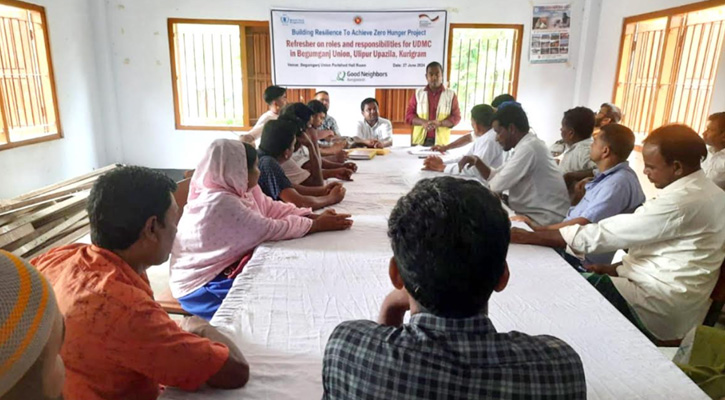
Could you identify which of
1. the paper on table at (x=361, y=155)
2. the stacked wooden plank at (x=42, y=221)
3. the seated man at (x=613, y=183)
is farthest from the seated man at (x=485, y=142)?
the stacked wooden plank at (x=42, y=221)

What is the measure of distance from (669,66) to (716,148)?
5.85ft

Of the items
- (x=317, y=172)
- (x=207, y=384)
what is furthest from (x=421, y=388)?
(x=317, y=172)

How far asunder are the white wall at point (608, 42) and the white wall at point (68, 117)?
21.2 ft

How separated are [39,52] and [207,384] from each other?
568cm

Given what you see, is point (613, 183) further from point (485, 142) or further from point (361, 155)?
Result: point (361, 155)

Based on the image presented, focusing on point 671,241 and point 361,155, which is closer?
point 671,241

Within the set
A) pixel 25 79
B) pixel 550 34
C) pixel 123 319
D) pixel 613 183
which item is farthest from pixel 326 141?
pixel 123 319

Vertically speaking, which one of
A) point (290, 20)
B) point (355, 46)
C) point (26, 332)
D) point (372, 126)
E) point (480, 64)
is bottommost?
point (372, 126)

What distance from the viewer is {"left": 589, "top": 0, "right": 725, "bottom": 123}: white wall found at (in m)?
5.09

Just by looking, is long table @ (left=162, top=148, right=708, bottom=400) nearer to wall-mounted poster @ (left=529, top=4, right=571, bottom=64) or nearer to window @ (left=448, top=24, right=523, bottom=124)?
window @ (left=448, top=24, right=523, bottom=124)

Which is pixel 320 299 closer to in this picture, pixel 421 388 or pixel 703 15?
pixel 421 388

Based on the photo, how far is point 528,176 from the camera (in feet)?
8.96

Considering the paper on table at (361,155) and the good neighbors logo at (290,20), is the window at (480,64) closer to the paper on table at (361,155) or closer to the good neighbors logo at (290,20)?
the good neighbors logo at (290,20)

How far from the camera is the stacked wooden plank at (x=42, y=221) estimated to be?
10.4 ft
